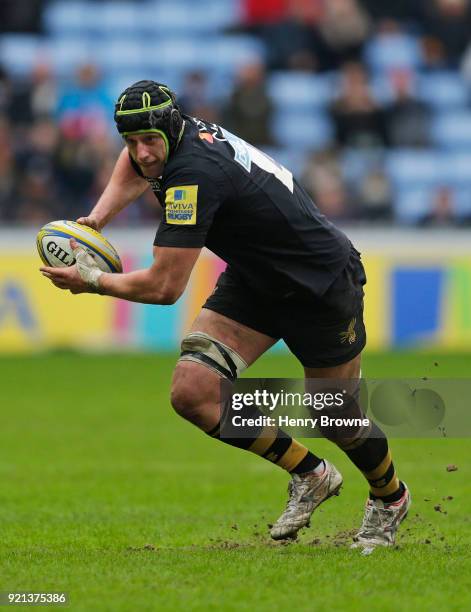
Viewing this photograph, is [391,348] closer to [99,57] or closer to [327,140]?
[327,140]

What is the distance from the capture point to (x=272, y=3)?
2058cm

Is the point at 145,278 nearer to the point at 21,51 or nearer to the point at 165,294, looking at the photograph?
the point at 165,294

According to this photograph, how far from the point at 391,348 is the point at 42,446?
23.0ft

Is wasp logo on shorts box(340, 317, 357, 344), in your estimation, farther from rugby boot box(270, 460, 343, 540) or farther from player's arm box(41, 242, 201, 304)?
player's arm box(41, 242, 201, 304)

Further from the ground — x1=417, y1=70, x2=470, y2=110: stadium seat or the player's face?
x1=417, y1=70, x2=470, y2=110: stadium seat

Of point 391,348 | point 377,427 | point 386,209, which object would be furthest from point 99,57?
point 377,427

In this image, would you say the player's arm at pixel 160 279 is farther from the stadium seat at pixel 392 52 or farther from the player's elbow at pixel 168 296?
the stadium seat at pixel 392 52

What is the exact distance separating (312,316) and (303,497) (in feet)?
3.11

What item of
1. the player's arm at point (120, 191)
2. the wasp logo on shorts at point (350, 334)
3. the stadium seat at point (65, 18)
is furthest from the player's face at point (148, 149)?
the stadium seat at point (65, 18)

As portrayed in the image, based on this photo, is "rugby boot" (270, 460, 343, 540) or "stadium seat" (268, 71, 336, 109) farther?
"stadium seat" (268, 71, 336, 109)

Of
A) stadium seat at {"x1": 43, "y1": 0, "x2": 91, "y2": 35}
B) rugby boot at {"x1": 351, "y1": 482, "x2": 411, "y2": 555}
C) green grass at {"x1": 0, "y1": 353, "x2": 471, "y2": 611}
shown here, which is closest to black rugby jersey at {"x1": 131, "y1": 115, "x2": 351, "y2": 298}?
rugby boot at {"x1": 351, "y1": 482, "x2": 411, "y2": 555}

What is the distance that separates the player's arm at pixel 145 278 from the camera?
19.0ft

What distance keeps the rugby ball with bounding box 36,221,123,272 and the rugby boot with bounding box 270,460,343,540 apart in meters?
1.41

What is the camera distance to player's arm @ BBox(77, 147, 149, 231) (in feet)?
21.9
